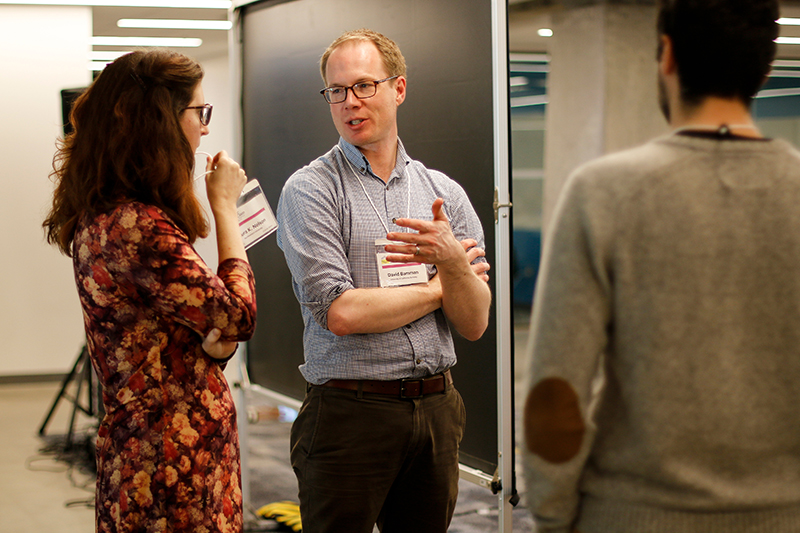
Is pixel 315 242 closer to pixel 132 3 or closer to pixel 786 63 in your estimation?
pixel 786 63

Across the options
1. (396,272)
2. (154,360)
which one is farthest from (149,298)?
(396,272)

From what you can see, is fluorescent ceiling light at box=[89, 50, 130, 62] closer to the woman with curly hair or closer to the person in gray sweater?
Answer: the woman with curly hair

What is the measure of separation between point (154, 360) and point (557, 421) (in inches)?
33.3

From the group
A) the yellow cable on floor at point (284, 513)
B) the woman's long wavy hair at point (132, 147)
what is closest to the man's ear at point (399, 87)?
the woman's long wavy hair at point (132, 147)

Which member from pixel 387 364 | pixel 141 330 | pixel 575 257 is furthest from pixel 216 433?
pixel 575 257

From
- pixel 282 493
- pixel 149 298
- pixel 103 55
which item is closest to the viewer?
pixel 149 298

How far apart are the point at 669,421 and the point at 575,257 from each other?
0.22m

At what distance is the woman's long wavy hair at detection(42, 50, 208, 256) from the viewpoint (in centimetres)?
133

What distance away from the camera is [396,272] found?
5.28 feet

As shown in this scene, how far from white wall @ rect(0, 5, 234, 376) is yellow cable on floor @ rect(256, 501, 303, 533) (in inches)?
146

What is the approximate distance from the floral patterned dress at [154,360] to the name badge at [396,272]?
34cm

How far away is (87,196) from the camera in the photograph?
132 cm

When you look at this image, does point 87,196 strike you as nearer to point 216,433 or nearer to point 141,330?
point 141,330

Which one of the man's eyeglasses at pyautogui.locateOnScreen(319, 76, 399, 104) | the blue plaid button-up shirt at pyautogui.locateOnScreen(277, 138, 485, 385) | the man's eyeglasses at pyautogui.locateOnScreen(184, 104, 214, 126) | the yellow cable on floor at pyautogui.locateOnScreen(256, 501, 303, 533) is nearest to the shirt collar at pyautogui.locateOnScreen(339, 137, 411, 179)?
the blue plaid button-up shirt at pyautogui.locateOnScreen(277, 138, 485, 385)
